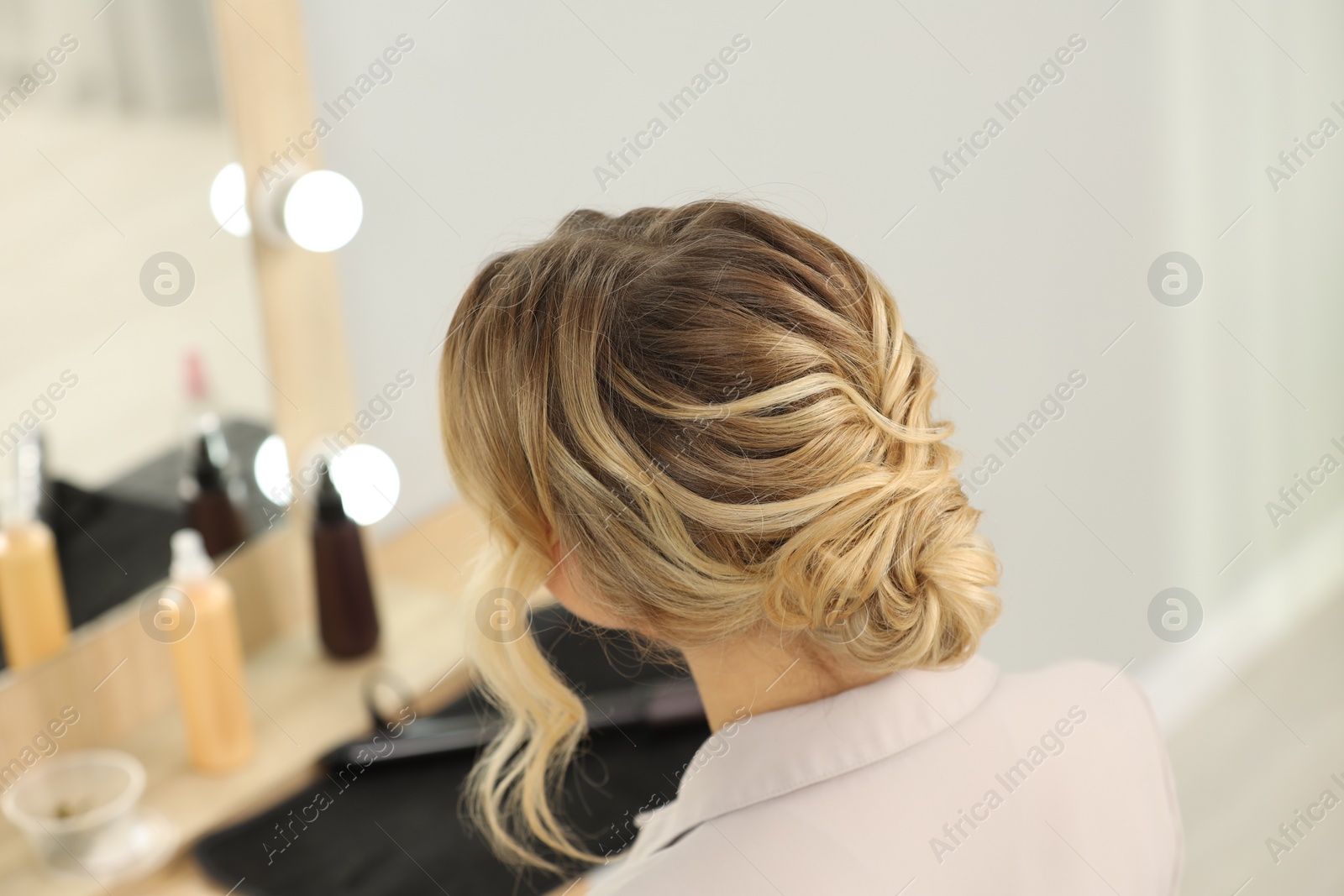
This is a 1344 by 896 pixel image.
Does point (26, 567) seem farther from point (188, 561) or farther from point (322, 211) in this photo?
point (322, 211)

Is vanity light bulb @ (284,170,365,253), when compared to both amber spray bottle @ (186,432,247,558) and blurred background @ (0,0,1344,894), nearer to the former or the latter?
blurred background @ (0,0,1344,894)

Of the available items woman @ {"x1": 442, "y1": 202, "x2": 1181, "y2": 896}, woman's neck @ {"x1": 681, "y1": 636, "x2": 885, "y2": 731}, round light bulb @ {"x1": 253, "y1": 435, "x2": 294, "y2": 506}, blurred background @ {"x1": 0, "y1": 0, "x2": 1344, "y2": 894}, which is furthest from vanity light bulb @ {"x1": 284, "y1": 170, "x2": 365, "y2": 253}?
woman's neck @ {"x1": 681, "y1": 636, "x2": 885, "y2": 731}

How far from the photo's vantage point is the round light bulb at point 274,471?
131 centimetres

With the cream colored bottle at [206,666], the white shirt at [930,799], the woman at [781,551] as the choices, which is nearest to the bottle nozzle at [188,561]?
the cream colored bottle at [206,666]

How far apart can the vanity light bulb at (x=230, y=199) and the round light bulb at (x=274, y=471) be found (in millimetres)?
246

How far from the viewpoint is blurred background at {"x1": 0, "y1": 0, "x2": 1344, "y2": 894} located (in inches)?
44.3

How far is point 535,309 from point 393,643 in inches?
30.4

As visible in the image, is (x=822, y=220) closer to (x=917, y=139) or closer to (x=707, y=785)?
(x=917, y=139)

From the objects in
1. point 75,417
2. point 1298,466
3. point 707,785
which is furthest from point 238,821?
point 1298,466

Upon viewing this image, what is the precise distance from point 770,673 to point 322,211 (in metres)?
0.78

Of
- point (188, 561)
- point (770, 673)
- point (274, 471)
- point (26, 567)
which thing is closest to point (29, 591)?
point (26, 567)

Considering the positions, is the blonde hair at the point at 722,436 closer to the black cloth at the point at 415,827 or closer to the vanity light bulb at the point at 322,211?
the black cloth at the point at 415,827

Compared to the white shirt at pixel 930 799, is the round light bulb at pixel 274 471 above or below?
below

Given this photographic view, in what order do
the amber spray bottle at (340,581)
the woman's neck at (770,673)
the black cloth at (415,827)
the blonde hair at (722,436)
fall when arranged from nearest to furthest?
the blonde hair at (722,436)
the woman's neck at (770,673)
the black cloth at (415,827)
the amber spray bottle at (340,581)
